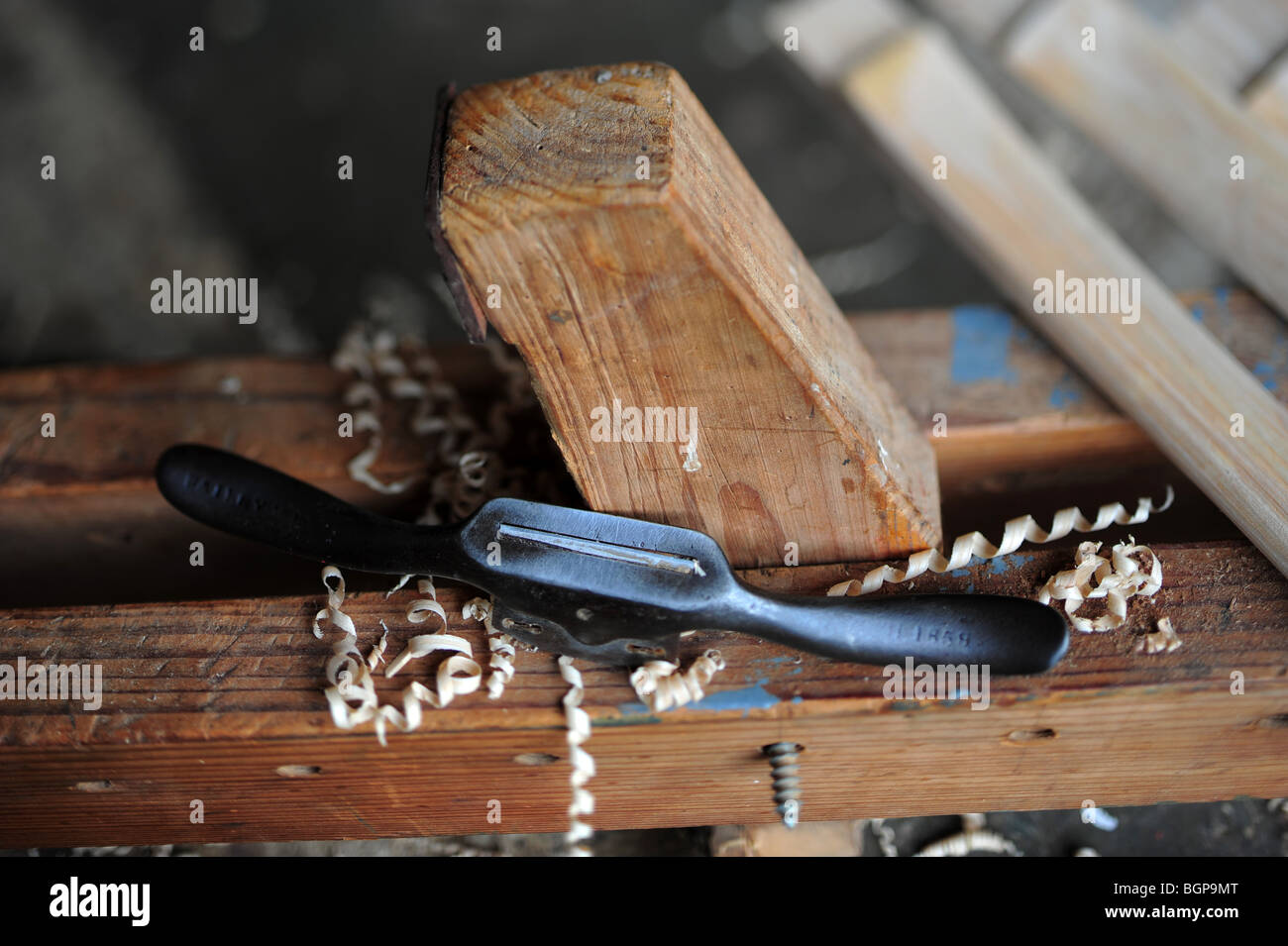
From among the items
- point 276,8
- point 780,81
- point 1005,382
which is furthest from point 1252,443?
point 276,8

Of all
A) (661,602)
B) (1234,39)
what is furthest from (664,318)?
(1234,39)

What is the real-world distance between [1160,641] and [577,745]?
1.64ft

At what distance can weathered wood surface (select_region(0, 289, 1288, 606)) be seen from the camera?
1047mm

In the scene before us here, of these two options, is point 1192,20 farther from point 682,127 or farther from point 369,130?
point 369,130

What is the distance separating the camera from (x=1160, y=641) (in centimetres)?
81

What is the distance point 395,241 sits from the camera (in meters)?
2.52

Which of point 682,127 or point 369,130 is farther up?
point 369,130

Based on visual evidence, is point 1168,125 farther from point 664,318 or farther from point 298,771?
point 298,771

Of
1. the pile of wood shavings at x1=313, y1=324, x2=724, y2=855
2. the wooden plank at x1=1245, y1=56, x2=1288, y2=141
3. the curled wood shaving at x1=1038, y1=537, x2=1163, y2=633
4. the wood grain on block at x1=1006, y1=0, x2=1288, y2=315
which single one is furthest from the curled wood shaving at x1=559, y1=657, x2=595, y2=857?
the wooden plank at x1=1245, y1=56, x2=1288, y2=141

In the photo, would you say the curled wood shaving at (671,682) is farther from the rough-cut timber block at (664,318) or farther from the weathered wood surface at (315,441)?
the weathered wood surface at (315,441)

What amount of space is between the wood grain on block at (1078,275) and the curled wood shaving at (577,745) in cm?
61

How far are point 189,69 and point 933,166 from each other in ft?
7.22

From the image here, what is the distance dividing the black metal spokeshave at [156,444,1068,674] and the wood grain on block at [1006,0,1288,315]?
683 mm

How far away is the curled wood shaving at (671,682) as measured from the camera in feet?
2.64
